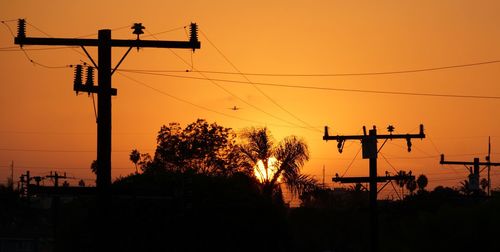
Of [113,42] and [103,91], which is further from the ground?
[113,42]

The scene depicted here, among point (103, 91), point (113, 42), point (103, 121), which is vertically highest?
point (113, 42)

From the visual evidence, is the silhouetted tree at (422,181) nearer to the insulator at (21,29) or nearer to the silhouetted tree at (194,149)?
the silhouetted tree at (194,149)

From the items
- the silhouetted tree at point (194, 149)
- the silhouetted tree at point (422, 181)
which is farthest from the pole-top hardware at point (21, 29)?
the silhouetted tree at point (422, 181)

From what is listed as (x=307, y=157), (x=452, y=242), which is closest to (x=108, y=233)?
(x=452, y=242)

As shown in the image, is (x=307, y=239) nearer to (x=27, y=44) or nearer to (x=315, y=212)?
(x=315, y=212)

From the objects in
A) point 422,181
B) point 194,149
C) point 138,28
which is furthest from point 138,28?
point 422,181

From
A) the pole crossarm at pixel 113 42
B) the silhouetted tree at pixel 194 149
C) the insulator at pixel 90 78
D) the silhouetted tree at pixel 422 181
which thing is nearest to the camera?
the pole crossarm at pixel 113 42

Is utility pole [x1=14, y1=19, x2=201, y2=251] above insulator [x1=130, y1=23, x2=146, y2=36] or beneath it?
beneath

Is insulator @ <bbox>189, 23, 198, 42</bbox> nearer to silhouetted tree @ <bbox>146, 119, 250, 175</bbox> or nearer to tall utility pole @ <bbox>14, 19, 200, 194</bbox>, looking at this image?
tall utility pole @ <bbox>14, 19, 200, 194</bbox>

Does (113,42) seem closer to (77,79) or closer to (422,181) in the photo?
(77,79)

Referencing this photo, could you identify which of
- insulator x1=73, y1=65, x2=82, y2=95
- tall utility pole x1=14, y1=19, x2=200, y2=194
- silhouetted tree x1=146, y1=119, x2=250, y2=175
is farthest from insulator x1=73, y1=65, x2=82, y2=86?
silhouetted tree x1=146, y1=119, x2=250, y2=175

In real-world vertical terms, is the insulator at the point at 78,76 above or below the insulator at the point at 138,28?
below

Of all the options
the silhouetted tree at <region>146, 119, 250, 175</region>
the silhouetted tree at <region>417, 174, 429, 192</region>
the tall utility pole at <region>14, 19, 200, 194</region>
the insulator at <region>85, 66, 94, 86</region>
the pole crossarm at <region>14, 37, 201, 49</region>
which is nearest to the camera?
the tall utility pole at <region>14, 19, 200, 194</region>

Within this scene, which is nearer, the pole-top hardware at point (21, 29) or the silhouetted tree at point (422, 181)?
the pole-top hardware at point (21, 29)
